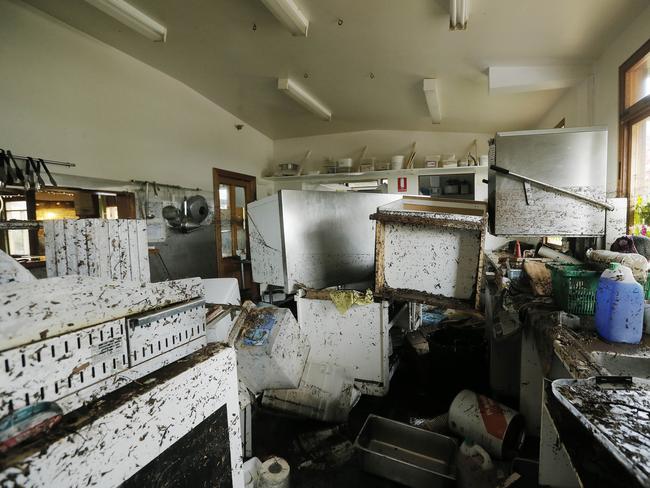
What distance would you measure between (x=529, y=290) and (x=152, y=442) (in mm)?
2286

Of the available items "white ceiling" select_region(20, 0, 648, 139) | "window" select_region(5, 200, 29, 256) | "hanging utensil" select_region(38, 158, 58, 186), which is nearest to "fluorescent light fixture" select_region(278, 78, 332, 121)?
"white ceiling" select_region(20, 0, 648, 139)

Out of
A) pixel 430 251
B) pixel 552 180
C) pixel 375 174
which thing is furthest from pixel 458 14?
pixel 375 174

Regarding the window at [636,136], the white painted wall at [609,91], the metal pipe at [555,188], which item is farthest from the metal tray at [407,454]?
the white painted wall at [609,91]

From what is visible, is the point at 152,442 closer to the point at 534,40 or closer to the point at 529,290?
the point at 529,290

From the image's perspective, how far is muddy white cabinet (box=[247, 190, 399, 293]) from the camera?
7.88 ft

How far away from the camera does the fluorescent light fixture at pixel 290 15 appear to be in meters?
2.20

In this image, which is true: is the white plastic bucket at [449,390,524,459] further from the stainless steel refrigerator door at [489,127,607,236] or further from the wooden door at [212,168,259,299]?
the wooden door at [212,168,259,299]

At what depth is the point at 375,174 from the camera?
5066 mm

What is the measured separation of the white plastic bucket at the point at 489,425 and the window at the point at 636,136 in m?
1.39

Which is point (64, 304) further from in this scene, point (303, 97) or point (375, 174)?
point (375, 174)

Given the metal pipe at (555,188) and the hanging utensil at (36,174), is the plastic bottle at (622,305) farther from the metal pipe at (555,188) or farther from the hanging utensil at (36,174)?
the hanging utensil at (36,174)

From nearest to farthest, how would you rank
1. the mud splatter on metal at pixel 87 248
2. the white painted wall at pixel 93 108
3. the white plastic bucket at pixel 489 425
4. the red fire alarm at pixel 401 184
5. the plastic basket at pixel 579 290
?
the mud splatter on metal at pixel 87 248
the plastic basket at pixel 579 290
the white plastic bucket at pixel 489 425
the white painted wall at pixel 93 108
the red fire alarm at pixel 401 184

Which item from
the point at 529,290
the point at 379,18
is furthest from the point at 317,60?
the point at 529,290

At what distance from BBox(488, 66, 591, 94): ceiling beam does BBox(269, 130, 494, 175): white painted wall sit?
2.01 metres
